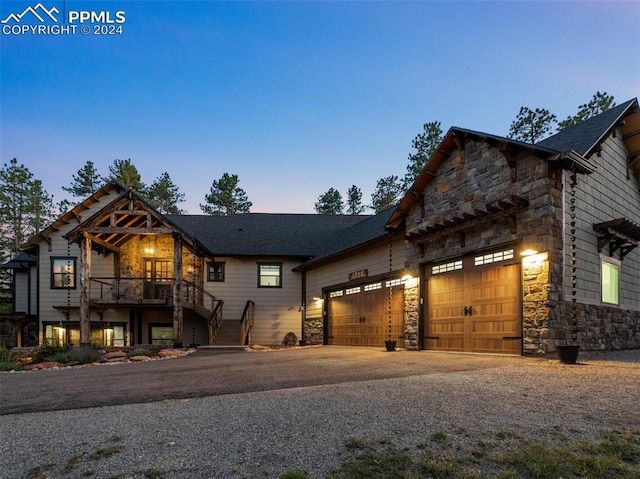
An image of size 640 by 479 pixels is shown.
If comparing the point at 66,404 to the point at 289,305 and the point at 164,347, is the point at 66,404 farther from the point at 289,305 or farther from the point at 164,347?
the point at 289,305

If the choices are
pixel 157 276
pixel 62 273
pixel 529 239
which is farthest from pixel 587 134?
pixel 62 273

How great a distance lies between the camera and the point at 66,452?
3615mm

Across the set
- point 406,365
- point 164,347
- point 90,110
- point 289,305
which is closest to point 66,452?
point 406,365

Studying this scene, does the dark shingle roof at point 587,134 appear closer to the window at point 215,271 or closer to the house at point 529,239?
the house at point 529,239

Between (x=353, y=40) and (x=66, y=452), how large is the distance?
53.3 feet

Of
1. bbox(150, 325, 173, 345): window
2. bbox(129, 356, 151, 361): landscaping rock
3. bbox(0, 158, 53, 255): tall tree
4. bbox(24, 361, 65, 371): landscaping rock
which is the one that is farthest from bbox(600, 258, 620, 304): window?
bbox(0, 158, 53, 255): tall tree

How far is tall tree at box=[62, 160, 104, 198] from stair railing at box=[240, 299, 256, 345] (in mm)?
30325

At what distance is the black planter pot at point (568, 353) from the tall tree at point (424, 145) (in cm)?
2685

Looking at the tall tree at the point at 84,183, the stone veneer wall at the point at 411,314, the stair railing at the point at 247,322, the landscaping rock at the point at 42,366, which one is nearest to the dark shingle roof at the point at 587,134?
the stone veneer wall at the point at 411,314

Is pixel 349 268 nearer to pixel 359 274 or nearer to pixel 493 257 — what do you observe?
pixel 359 274

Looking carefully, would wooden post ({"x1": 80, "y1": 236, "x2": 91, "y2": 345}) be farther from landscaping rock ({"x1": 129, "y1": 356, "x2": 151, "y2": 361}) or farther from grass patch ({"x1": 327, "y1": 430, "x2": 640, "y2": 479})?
grass patch ({"x1": 327, "y1": 430, "x2": 640, "y2": 479})

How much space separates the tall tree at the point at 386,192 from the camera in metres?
42.2

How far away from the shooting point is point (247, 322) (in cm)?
1917

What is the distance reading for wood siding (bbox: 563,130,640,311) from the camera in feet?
31.1
